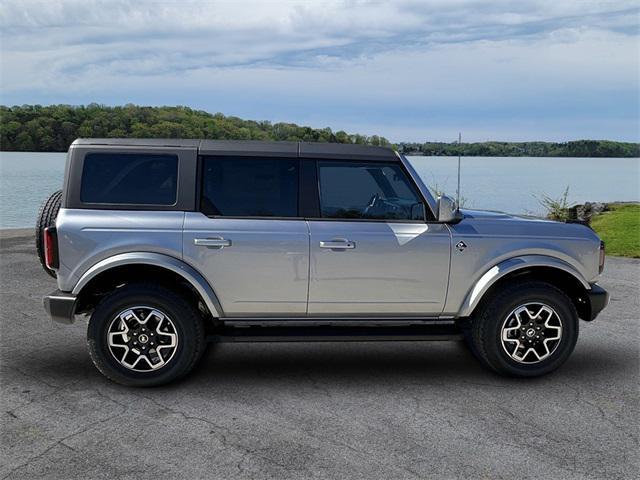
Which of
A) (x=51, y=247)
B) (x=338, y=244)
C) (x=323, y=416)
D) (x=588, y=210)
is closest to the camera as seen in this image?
(x=323, y=416)

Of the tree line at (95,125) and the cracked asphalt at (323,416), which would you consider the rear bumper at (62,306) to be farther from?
the tree line at (95,125)

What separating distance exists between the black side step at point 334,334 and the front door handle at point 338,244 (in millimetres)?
690

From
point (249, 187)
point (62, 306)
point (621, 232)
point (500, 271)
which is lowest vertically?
point (621, 232)

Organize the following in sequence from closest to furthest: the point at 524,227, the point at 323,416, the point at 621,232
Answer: the point at 323,416
the point at 524,227
the point at 621,232

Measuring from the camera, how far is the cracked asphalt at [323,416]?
3.64 m

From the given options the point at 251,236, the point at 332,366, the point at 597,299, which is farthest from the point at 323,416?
the point at 597,299

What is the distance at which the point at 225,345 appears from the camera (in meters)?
6.21

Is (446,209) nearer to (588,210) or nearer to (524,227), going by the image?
(524,227)

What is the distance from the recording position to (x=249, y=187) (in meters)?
5.04

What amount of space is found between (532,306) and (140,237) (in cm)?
319

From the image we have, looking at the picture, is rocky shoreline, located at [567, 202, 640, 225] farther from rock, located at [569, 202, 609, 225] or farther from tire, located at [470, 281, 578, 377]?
tire, located at [470, 281, 578, 377]

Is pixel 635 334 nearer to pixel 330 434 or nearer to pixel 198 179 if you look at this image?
pixel 330 434

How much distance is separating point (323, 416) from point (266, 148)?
2.13 m

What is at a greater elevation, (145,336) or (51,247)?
(51,247)
